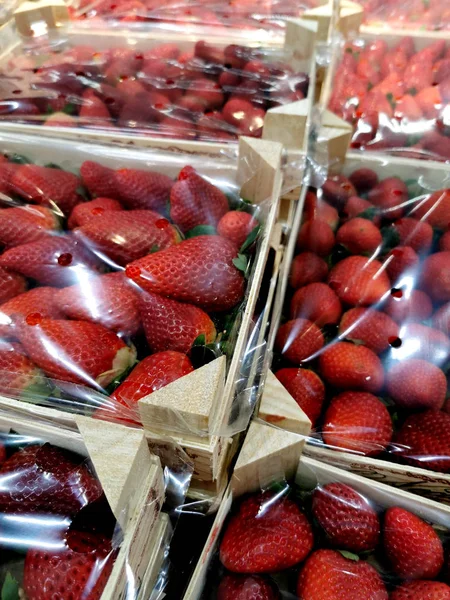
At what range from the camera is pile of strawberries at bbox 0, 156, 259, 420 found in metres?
0.75

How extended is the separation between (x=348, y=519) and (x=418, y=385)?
285mm

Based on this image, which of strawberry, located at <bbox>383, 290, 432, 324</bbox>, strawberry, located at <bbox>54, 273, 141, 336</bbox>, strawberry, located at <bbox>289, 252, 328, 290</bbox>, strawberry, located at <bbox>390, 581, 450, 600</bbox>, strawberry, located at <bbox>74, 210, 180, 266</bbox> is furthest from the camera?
strawberry, located at <bbox>289, 252, 328, 290</bbox>

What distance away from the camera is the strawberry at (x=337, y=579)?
0.69 metres

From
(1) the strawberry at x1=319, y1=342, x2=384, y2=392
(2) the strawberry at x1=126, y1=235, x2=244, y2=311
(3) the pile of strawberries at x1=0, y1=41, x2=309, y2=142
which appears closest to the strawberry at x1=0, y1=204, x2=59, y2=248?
(2) the strawberry at x1=126, y1=235, x2=244, y2=311

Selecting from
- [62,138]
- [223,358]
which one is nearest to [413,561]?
[223,358]

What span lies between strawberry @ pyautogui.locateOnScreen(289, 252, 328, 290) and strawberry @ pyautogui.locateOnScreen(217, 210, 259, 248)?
24cm

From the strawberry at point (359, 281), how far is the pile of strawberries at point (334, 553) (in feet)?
1.37

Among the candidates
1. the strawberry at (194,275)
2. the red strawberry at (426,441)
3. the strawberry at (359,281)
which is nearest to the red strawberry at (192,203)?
the strawberry at (194,275)

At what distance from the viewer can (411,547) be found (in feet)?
2.38

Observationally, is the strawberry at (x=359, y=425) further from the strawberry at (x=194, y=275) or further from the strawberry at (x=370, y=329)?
the strawberry at (x=194, y=275)

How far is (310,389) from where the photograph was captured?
0.91m

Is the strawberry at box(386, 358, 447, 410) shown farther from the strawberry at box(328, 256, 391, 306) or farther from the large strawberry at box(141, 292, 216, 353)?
the large strawberry at box(141, 292, 216, 353)

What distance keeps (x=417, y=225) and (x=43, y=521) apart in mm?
1003

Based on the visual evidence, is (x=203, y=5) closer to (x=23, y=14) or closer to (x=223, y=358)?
(x=23, y=14)
